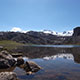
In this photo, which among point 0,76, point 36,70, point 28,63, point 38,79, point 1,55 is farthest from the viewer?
point 1,55

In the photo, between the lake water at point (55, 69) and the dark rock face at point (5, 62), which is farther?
the dark rock face at point (5, 62)

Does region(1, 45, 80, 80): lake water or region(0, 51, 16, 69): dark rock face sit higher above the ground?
region(0, 51, 16, 69): dark rock face

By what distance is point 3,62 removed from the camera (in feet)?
97.2

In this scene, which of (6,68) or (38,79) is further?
(6,68)

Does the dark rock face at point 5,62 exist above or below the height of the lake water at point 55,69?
above

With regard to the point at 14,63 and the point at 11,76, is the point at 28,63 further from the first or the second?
the point at 11,76

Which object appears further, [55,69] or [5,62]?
[5,62]

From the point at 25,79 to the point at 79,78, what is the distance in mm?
8067

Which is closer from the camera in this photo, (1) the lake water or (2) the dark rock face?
(1) the lake water

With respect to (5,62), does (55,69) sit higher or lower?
lower

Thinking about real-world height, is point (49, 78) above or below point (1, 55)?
below

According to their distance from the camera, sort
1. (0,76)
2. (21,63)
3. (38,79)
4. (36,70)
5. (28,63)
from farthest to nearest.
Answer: (21,63)
(28,63)
(36,70)
(38,79)
(0,76)

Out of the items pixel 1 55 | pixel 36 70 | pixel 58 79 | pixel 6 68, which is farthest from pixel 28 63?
pixel 58 79

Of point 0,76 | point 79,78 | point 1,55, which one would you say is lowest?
point 79,78
